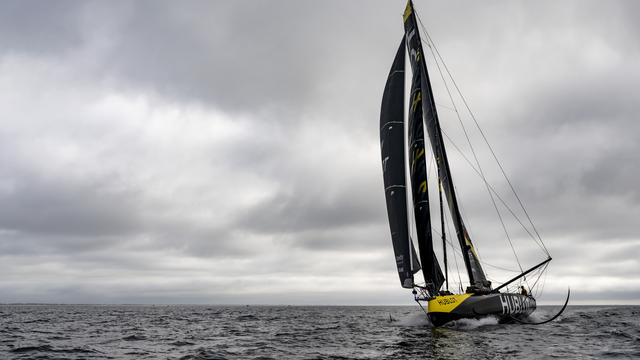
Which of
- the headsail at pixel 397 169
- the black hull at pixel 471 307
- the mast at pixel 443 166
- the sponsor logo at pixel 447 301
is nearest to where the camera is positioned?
the black hull at pixel 471 307

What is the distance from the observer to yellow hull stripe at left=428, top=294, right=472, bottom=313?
2552cm

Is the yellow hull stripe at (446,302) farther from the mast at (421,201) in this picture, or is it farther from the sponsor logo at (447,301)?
the mast at (421,201)

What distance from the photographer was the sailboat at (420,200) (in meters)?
28.7

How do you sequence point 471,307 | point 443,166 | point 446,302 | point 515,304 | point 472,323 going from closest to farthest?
point 471,307 < point 446,302 < point 472,323 < point 515,304 < point 443,166

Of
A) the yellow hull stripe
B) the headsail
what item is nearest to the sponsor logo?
the yellow hull stripe

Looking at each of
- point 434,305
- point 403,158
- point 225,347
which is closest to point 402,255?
point 434,305

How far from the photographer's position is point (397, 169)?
30.5 m

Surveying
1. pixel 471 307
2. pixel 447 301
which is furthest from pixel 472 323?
pixel 447 301

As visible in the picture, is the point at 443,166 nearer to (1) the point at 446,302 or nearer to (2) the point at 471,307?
(1) the point at 446,302

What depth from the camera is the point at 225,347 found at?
70.2 feet

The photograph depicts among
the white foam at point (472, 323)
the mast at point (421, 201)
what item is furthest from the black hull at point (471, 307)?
the mast at point (421, 201)

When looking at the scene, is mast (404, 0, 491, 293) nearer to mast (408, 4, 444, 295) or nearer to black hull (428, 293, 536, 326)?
mast (408, 4, 444, 295)

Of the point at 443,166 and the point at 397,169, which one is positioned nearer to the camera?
the point at 397,169

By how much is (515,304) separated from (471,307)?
4870 millimetres
